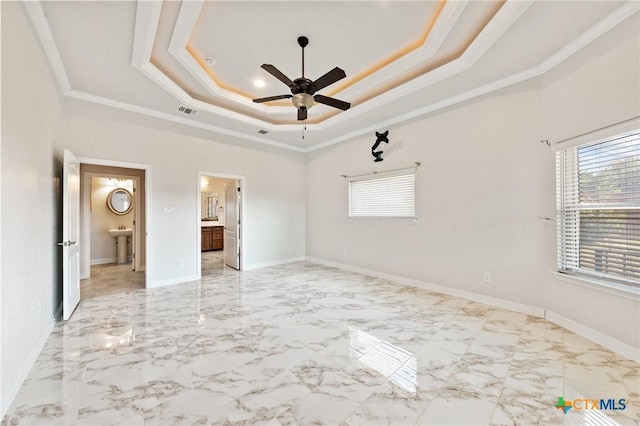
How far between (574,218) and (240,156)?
5.44 m

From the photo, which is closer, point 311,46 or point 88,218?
point 311,46

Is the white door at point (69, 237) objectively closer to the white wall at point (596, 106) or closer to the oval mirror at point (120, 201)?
the oval mirror at point (120, 201)

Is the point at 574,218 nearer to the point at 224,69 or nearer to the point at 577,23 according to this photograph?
the point at 577,23

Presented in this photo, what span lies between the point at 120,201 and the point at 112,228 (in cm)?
72

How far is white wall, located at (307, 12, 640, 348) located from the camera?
97.6 inches

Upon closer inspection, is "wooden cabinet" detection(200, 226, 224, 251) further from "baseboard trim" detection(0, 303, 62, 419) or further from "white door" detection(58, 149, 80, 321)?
"baseboard trim" detection(0, 303, 62, 419)

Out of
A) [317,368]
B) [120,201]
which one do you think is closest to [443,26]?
[317,368]

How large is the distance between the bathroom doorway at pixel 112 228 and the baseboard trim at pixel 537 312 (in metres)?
4.59

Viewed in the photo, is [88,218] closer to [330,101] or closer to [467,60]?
[330,101]

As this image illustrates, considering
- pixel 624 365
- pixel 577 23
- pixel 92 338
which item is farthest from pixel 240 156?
pixel 624 365

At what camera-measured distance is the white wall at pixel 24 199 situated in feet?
6.08

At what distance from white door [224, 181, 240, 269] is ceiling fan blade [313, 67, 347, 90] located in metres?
3.69

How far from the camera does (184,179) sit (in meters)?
4.96

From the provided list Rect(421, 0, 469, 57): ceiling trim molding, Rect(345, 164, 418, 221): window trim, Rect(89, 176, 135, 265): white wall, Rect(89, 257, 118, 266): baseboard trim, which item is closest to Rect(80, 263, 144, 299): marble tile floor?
Rect(89, 257, 118, 266): baseboard trim
